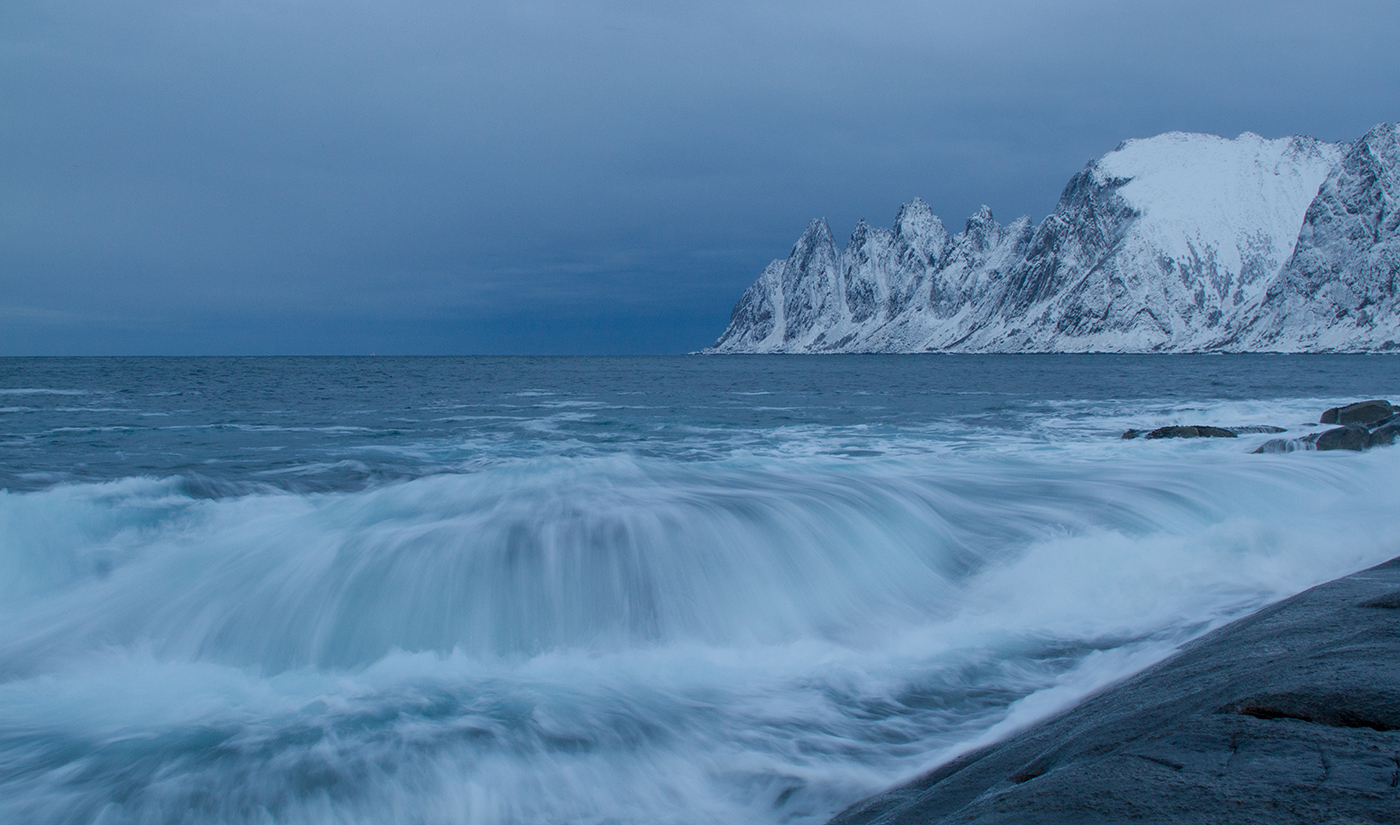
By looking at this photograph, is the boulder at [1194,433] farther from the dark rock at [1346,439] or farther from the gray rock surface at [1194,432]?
the dark rock at [1346,439]

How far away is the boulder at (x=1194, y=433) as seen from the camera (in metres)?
13.9

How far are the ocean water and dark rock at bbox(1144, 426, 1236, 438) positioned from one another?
172 cm

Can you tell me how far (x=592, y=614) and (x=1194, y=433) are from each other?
12.7 m

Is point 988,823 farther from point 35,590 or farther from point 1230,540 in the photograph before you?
point 35,590

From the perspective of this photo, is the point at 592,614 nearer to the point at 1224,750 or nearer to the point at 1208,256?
the point at 1224,750

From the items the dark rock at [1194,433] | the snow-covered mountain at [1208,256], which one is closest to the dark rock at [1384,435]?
the dark rock at [1194,433]

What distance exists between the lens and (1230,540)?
7.15 m

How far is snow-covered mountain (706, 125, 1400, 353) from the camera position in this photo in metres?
98.8

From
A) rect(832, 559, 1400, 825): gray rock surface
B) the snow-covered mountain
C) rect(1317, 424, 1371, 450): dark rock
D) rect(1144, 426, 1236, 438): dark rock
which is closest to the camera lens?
rect(832, 559, 1400, 825): gray rock surface

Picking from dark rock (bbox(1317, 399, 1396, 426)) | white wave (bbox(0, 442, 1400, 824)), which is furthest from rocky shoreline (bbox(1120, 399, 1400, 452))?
white wave (bbox(0, 442, 1400, 824))

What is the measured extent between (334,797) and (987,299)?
180887 mm

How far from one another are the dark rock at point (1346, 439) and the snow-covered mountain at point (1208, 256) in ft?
350

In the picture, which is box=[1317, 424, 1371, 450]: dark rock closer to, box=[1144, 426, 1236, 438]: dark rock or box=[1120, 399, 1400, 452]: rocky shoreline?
box=[1120, 399, 1400, 452]: rocky shoreline

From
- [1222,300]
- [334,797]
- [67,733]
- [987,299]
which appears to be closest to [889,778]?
[334,797]
